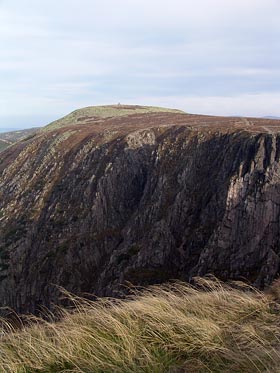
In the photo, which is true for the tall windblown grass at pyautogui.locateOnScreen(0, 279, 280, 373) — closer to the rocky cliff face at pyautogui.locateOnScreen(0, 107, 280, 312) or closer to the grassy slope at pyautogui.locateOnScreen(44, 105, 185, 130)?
the rocky cliff face at pyautogui.locateOnScreen(0, 107, 280, 312)

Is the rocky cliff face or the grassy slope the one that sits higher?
the grassy slope

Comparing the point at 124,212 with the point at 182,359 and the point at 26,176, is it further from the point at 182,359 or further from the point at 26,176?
the point at 182,359

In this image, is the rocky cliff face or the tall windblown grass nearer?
the tall windblown grass

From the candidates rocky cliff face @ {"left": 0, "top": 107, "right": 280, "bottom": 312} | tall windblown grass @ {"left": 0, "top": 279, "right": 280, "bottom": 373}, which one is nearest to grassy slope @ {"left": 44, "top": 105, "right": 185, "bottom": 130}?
rocky cliff face @ {"left": 0, "top": 107, "right": 280, "bottom": 312}

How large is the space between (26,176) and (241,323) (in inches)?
2158

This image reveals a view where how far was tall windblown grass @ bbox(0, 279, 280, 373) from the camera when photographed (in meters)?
5.55

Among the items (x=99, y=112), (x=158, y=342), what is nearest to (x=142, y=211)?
(x=158, y=342)

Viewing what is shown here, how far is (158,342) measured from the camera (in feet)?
20.9

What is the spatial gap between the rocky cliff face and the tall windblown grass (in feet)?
79.2

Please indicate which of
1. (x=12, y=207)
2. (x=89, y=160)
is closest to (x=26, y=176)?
(x=12, y=207)

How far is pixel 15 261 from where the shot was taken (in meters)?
47.1

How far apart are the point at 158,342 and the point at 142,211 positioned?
122 feet

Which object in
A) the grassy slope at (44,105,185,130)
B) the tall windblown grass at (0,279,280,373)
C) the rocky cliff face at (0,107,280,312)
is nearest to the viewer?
the tall windblown grass at (0,279,280,373)

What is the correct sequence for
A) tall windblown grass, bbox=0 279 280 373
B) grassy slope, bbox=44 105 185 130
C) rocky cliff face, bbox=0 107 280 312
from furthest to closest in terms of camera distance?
grassy slope, bbox=44 105 185 130
rocky cliff face, bbox=0 107 280 312
tall windblown grass, bbox=0 279 280 373
